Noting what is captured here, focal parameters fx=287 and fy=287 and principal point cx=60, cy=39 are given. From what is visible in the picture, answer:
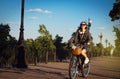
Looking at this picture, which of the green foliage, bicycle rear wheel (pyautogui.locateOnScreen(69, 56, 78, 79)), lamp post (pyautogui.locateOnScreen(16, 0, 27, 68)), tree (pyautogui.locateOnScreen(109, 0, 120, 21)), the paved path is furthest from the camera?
the green foliage

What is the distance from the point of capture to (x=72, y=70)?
9.20m

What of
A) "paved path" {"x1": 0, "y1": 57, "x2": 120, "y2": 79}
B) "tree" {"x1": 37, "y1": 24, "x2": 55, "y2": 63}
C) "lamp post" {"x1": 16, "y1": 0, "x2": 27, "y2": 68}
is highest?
"tree" {"x1": 37, "y1": 24, "x2": 55, "y2": 63}

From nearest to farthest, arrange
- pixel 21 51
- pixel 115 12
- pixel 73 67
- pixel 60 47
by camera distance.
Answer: pixel 73 67 < pixel 21 51 < pixel 115 12 < pixel 60 47

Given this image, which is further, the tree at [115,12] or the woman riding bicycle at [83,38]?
the tree at [115,12]

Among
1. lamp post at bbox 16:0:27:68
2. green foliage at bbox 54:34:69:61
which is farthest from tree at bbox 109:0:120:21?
lamp post at bbox 16:0:27:68

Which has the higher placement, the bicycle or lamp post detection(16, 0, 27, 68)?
lamp post detection(16, 0, 27, 68)

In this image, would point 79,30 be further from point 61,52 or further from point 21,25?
point 61,52

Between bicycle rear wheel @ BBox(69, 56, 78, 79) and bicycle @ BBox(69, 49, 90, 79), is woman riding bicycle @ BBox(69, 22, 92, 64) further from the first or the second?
bicycle rear wheel @ BBox(69, 56, 78, 79)

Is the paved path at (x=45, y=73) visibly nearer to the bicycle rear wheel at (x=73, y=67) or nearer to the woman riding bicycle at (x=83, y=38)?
the bicycle rear wheel at (x=73, y=67)

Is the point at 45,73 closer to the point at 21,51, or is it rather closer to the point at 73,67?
the point at 73,67

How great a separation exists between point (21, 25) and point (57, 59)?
43.5 feet

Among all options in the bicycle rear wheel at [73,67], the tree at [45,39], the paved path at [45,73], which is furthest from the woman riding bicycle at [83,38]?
the tree at [45,39]

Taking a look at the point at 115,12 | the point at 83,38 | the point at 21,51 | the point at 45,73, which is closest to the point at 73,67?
the point at 83,38

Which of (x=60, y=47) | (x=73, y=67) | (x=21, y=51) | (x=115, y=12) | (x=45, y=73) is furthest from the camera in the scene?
(x=60, y=47)
